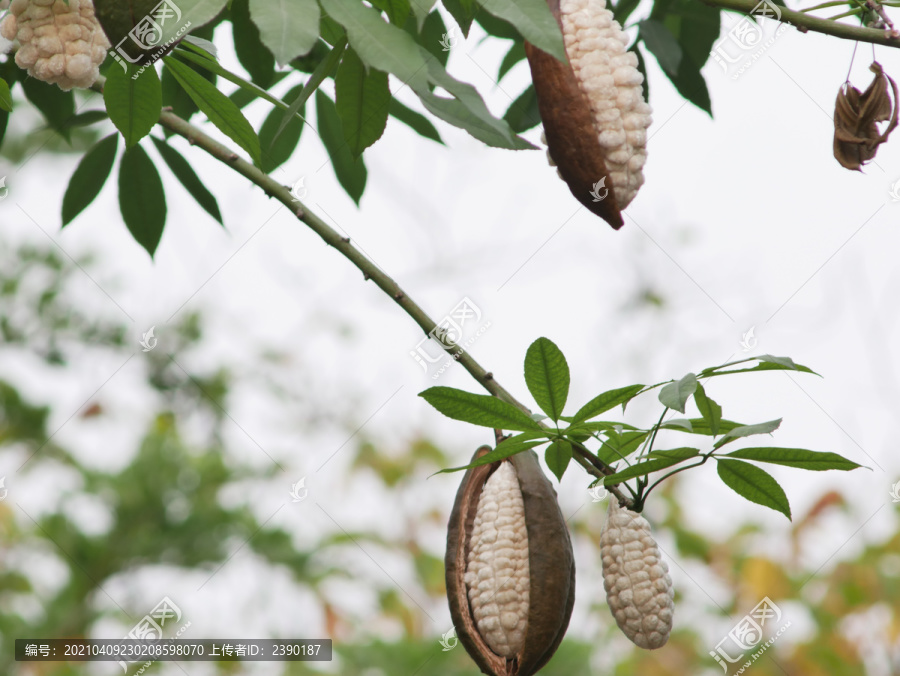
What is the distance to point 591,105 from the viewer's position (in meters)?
0.61

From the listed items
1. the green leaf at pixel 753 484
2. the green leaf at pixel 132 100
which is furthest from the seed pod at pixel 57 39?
the green leaf at pixel 753 484

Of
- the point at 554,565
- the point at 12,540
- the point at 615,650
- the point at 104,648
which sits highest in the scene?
the point at 554,565

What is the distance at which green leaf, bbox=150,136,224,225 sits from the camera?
1156mm

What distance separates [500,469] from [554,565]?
0.29 feet

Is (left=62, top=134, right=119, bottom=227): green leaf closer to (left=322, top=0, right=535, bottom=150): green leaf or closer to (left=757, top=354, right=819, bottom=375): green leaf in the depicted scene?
(left=322, top=0, right=535, bottom=150): green leaf

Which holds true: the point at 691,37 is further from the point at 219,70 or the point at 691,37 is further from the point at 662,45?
the point at 219,70

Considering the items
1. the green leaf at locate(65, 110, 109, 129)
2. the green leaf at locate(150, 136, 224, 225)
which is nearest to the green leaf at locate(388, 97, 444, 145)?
the green leaf at locate(150, 136, 224, 225)

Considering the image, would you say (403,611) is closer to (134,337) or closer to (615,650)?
(615,650)

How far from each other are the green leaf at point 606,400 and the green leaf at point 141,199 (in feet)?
2.13

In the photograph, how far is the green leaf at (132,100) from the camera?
720mm

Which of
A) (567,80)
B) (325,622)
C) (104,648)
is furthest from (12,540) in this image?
(567,80)

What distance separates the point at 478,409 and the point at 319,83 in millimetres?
265

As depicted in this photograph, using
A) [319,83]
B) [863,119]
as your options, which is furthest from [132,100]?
[863,119]

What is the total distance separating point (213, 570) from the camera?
2.34 m
